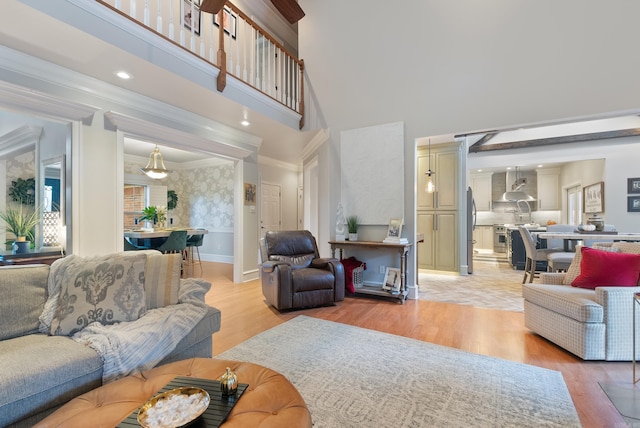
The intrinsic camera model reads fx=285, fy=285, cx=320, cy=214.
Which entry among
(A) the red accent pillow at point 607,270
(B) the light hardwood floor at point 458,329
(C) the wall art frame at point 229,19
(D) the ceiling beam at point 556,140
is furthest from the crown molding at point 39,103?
(D) the ceiling beam at point 556,140

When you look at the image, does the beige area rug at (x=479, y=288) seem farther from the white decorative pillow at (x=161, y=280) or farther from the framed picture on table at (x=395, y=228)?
the white decorative pillow at (x=161, y=280)

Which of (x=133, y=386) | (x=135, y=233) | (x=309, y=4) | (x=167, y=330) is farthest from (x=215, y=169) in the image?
(x=133, y=386)

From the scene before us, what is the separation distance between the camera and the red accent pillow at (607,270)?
7.99ft

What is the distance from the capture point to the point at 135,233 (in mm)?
4902

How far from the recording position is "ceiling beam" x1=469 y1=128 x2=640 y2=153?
5715 mm

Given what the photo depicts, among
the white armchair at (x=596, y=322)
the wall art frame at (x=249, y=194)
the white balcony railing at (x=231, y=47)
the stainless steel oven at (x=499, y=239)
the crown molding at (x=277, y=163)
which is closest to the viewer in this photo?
the white armchair at (x=596, y=322)

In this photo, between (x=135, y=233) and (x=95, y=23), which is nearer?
(x=95, y=23)

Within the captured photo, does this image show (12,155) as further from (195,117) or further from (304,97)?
(304,97)

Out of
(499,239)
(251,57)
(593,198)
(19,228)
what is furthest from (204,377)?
(499,239)

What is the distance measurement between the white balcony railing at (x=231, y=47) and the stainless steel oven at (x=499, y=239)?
693 cm

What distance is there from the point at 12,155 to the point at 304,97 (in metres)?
5.04

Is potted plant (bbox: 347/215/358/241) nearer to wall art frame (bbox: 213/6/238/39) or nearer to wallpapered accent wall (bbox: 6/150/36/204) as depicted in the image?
wall art frame (bbox: 213/6/238/39)

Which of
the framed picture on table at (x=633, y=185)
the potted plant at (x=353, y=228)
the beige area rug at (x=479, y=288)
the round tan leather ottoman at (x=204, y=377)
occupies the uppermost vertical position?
the framed picture on table at (x=633, y=185)

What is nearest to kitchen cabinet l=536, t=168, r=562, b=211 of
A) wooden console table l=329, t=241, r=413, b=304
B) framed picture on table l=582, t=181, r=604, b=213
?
framed picture on table l=582, t=181, r=604, b=213
